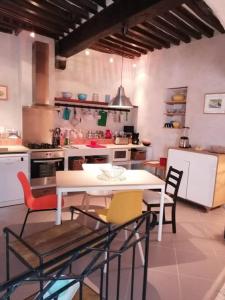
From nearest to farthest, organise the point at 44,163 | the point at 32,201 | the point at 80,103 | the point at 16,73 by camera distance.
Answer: the point at 32,201 < the point at 44,163 < the point at 16,73 < the point at 80,103

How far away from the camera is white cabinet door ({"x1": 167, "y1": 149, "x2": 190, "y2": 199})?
4.14m

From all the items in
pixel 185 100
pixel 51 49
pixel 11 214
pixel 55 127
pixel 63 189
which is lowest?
pixel 11 214

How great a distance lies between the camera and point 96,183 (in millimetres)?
2553

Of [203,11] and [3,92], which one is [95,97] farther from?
[203,11]

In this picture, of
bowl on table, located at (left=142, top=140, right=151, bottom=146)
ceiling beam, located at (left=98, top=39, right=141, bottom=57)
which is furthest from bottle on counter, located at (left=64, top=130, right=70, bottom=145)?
ceiling beam, located at (left=98, top=39, right=141, bottom=57)

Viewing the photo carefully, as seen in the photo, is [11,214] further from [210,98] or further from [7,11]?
[210,98]

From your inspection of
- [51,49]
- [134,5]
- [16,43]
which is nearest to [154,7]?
[134,5]

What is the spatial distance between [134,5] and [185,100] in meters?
2.34

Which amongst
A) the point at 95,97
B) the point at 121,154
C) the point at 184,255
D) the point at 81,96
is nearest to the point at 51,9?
the point at 81,96

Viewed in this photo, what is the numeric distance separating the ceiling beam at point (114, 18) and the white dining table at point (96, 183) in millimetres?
1883

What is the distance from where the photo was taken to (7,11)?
3314 mm

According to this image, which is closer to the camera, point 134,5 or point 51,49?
point 134,5

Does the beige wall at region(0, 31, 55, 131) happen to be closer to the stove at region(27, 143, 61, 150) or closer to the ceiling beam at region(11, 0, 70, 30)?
the stove at region(27, 143, 61, 150)

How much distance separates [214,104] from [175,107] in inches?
38.3
